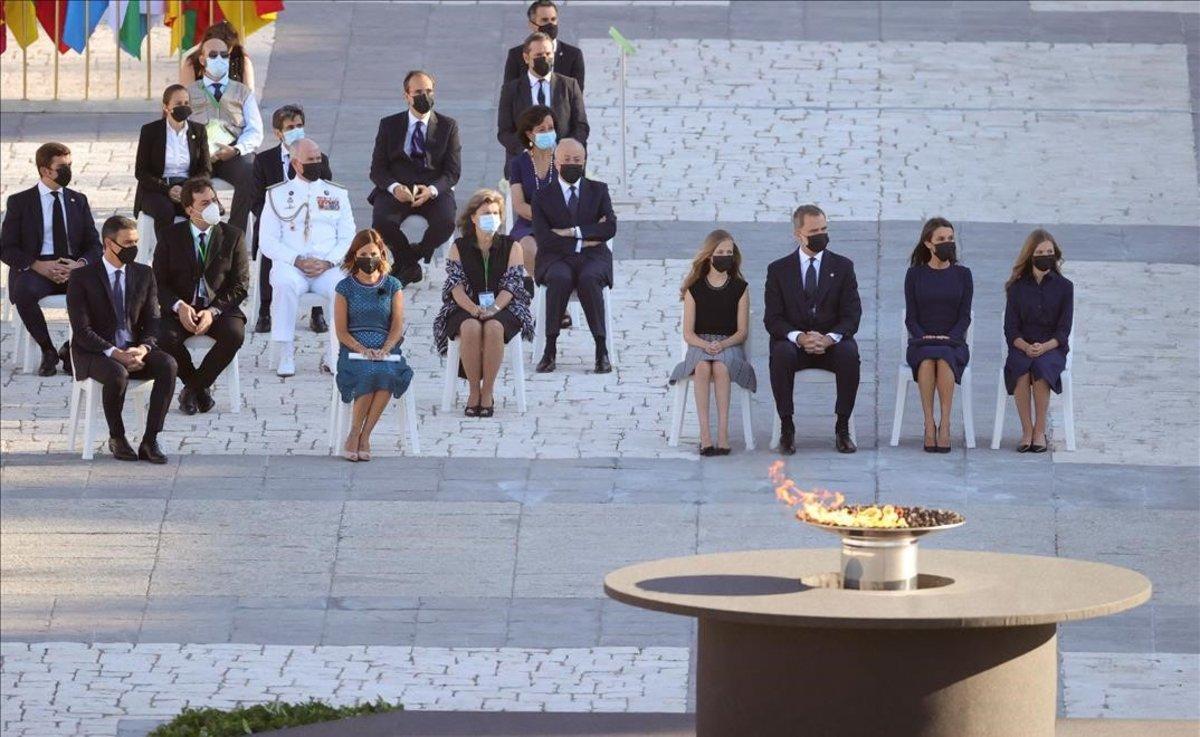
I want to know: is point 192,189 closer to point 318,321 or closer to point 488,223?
point 488,223

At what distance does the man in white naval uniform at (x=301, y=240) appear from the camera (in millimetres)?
17266

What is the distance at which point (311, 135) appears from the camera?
70.9 ft

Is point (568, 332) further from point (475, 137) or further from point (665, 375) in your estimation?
point (475, 137)

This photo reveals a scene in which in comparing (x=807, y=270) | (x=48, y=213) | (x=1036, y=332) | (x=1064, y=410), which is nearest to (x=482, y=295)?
(x=807, y=270)

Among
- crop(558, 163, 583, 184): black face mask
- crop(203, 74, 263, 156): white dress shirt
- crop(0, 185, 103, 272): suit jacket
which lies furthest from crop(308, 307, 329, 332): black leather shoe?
crop(558, 163, 583, 184): black face mask

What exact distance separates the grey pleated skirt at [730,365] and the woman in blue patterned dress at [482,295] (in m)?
1.16

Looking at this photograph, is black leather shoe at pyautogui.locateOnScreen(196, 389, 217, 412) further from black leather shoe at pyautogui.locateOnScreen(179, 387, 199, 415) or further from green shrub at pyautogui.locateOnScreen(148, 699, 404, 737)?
green shrub at pyautogui.locateOnScreen(148, 699, 404, 737)

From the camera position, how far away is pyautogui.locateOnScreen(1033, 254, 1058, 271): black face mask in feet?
52.6

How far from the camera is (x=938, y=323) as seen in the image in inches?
632

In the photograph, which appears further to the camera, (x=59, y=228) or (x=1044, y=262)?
(x=59, y=228)

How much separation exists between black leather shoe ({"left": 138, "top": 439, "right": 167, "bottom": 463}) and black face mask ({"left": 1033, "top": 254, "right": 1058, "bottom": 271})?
513 centimetres

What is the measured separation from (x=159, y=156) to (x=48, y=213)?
1285mm

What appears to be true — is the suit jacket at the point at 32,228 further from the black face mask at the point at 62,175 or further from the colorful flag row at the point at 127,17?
the colorful flag row at the point at 127,17

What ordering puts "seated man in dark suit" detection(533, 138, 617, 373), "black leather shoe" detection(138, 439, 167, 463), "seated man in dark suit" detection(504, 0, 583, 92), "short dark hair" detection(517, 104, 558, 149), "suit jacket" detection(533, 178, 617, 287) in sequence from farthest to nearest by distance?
"seated man in dark suit" detection(504, 0, 583, 92), "short dark hair" detection(517, 104, 558, 149), "suit jacket" detection(533, 178, 617, 287), "seated man in dark suit" detection(533, 138, 617, 373), "black leather shoe" detection(138, 439, 167, 463)
